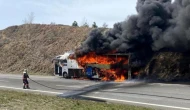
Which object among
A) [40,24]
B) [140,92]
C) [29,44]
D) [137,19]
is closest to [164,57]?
[137,19]

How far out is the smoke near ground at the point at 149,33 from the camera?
29.9 metres

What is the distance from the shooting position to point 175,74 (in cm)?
2981

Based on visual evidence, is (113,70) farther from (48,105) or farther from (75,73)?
(48,105)

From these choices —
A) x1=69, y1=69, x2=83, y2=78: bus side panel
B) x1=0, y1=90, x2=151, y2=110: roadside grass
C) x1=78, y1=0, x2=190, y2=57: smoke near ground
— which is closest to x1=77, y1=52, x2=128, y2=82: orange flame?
x1=78, y1=0, x2=190, y2=57: smoke near ground

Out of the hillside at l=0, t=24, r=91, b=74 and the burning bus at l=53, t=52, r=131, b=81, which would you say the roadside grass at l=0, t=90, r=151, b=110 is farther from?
the hillside at l=0, t=24, r=91, b=74

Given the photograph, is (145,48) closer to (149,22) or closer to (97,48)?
(149,22)

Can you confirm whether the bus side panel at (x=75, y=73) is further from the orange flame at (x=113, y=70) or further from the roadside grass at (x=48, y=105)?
the roadside grass at (x=48, y=105)

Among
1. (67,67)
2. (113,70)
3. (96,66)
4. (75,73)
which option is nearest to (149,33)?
(113,70)

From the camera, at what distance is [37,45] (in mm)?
55250

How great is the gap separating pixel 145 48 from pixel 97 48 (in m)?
5.04

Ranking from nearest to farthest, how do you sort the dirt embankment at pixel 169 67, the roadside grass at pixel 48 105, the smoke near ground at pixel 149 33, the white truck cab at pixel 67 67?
the roadside grass at pixel 48 105, the dirt embankment at pixel 169 67, the smoke near ground at pixel 149 33, the white truck cab at pixel 67 67

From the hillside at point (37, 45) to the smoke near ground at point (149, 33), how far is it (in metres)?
13.0

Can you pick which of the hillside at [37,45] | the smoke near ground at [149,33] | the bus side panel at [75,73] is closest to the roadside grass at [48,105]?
the smoke near ground at [149,33]

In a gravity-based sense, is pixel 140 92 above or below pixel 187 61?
below
